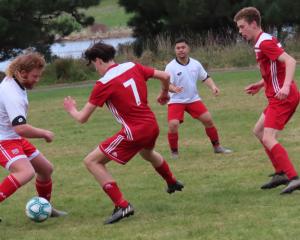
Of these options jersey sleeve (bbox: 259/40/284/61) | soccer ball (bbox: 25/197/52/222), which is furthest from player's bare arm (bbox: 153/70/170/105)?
soccer ball (bbox: 25/197/52/222)

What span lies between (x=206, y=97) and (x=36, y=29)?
36.7 ft

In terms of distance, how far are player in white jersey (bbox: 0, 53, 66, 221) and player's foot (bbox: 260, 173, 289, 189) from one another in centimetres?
237

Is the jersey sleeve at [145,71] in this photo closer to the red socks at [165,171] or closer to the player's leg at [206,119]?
the red socks at [165,171]

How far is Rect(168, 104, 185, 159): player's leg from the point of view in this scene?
10352 mm

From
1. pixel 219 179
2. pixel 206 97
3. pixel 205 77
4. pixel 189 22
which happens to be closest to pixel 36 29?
pixel 189 22

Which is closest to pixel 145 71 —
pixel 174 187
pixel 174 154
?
pixel 174 187

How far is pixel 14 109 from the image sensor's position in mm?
6324

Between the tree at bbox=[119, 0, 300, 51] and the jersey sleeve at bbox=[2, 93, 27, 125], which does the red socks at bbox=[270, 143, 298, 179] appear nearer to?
the jersey sleeve at bbox=[2, 93, 27, 125]

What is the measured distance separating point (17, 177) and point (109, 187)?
33.2 inches

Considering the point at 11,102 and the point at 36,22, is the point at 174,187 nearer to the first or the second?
the point at 11,102

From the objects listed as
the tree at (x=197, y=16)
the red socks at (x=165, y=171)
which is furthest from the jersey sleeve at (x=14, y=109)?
the tree at (x=197, y=16)

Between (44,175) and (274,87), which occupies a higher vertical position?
(274,87)

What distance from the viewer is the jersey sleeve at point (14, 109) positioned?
6.31 meters

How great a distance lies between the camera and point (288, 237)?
18.1 feet
